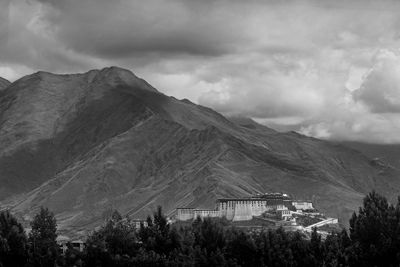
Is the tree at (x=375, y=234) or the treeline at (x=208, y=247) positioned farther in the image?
the tree at (x=375, y=234)

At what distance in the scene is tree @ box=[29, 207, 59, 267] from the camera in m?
140

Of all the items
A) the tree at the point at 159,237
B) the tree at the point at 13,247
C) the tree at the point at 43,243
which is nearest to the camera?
the tree at the point at 43,243

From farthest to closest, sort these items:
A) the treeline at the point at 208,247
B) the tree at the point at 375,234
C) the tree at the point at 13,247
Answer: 1. the tree at the point at 13,247
2. the tree at the point at 375,234
3. the treeline at the point at 208,247

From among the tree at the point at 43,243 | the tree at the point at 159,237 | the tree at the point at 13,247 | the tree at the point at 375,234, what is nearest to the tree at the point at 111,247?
the tree at the point at 159,237

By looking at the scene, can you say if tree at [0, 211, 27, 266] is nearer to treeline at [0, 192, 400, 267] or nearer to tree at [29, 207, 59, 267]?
treeline at [0, 192, 400, 267]

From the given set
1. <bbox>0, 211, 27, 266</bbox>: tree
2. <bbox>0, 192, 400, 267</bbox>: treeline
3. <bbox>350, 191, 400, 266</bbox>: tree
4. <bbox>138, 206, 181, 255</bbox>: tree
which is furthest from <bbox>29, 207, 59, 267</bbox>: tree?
<bbox>350, 191, 400, 266</bbox>: tree

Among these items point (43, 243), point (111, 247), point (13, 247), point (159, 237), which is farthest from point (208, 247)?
point (13, 247)

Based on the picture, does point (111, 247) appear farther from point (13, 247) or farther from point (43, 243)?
point (13, 247)

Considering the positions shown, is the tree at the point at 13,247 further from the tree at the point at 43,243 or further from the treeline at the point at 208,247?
the tree at the point at 43,243

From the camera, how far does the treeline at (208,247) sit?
140875 mm

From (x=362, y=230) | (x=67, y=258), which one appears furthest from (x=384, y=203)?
(x=67, y=258)

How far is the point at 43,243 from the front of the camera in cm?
14750

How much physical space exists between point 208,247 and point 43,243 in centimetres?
2512

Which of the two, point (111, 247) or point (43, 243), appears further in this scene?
point (43, 243)
